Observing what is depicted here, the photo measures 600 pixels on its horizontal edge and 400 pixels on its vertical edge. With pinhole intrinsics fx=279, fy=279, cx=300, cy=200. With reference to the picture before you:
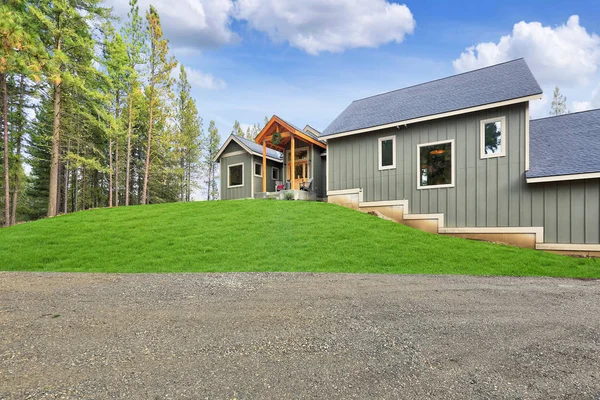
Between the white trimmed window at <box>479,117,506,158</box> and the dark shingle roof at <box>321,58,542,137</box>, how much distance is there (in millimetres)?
731

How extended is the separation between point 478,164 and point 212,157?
3020 cm

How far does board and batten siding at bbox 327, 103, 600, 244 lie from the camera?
27.5 feet

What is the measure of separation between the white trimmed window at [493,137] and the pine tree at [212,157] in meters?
29.2

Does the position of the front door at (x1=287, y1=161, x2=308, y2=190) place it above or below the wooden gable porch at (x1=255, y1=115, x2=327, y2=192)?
below

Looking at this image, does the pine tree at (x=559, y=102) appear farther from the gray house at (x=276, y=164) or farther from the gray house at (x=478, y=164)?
the gray house at (x=276, y=164)

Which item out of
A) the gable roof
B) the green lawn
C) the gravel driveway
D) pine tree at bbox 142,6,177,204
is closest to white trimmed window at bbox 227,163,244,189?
the gable roof

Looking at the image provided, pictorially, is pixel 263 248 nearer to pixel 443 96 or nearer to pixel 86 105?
pixel 443 96

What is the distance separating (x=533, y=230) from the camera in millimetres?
8797

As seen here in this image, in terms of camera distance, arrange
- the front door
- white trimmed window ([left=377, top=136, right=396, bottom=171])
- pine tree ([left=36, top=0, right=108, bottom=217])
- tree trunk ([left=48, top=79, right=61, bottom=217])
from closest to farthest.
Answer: white trimmed window ([left=377, top=136, right=396, bottom=171]) → pine tree ([left=36, top=0, right=108, bottom=217]) → tree trunk ([left=48, top=79, right=61, bottom=217]) → the front door

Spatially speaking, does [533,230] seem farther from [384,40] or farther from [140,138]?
[140,138]

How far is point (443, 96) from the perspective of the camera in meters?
11.8

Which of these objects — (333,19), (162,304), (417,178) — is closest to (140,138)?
(333,19)

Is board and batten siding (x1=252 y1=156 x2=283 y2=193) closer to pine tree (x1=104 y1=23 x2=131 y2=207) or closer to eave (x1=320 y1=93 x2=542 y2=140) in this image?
eave (x1=320 y1=93 x2=542 y2=140)

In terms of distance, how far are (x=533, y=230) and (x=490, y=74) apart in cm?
710
